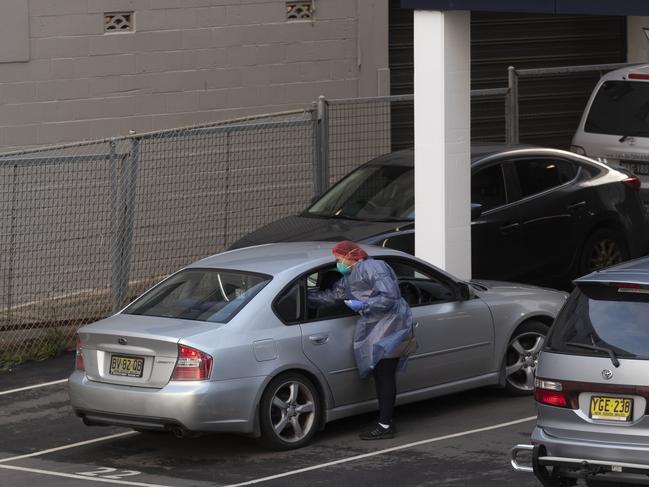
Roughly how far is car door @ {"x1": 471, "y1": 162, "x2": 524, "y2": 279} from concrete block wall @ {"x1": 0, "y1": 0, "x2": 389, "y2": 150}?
13.4 feet

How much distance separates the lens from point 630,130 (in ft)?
55.2

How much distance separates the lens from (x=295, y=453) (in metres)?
10.4

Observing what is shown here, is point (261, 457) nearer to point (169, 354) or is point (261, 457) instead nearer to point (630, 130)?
point (169, 354)

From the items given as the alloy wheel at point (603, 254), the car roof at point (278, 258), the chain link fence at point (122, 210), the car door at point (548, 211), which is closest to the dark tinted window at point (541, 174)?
the car door at point (548, 211)

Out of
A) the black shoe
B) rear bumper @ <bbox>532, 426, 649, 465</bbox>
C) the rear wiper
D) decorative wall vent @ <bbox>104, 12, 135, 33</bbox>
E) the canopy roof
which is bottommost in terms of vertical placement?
the black shoe

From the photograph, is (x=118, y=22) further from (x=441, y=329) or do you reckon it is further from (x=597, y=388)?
(x=597, y=388)

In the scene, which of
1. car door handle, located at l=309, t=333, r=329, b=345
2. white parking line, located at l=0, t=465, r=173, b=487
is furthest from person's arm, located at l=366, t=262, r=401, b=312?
white parking line, located at l=0, t=465, r=173, b=487

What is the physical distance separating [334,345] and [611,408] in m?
3.07

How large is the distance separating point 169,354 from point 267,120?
8.07m

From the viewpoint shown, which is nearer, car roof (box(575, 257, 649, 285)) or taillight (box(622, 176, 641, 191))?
car roof (box(575, 257, 649, 285))

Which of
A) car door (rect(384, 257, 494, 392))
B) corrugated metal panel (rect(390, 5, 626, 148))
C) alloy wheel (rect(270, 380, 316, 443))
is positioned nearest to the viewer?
alloy wheel (rect(270, 380, 316, 443))

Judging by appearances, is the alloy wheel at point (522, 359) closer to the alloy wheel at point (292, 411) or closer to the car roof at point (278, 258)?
the car roof at point (278, 258)

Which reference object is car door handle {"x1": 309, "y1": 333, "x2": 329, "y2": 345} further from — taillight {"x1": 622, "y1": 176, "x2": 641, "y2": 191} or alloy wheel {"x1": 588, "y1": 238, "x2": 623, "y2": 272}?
taillight {"x1": 622, "y1": 176, "x2": 641, "y2": 191}

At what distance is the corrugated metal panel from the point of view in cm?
1937
